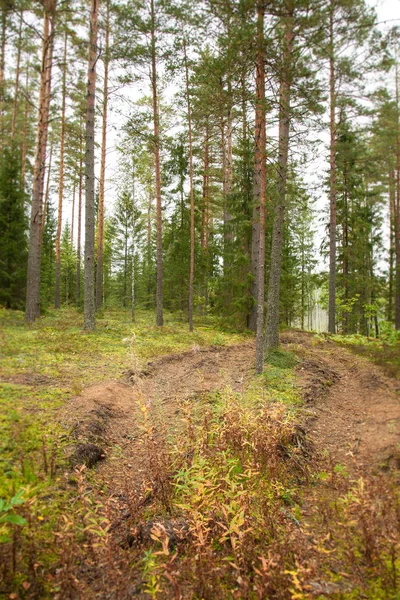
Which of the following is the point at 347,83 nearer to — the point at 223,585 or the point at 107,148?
the point at 107,148

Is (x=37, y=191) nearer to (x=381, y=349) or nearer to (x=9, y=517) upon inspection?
(x=9, y=517)

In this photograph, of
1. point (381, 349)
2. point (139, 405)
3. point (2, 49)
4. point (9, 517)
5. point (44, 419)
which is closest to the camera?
point (9, 517)

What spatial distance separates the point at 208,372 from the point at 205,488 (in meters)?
5.37

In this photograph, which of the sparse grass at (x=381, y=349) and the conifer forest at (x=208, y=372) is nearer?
the conifer forest at (x=208, y=372)

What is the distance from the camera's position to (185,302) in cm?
2180

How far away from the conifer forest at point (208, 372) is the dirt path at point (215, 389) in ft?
0.18

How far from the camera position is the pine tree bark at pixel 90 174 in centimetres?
1166

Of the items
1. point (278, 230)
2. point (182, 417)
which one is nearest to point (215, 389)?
point (182, 417)

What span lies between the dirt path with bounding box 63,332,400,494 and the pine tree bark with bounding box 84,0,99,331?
13.5ft

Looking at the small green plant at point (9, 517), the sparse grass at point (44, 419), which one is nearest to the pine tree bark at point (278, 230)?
the sparse grass at point (44, 419)

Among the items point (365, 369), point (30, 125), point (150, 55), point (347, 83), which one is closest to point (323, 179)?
point (347, 83)

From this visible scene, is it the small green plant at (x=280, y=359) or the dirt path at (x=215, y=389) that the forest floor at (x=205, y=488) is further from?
the small green plant at (x=280, y=359)

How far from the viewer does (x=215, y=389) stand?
700 centimetres

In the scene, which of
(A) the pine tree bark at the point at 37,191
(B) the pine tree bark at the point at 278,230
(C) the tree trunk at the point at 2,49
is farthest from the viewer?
(A) the pine tree bark at the point at 37,191
